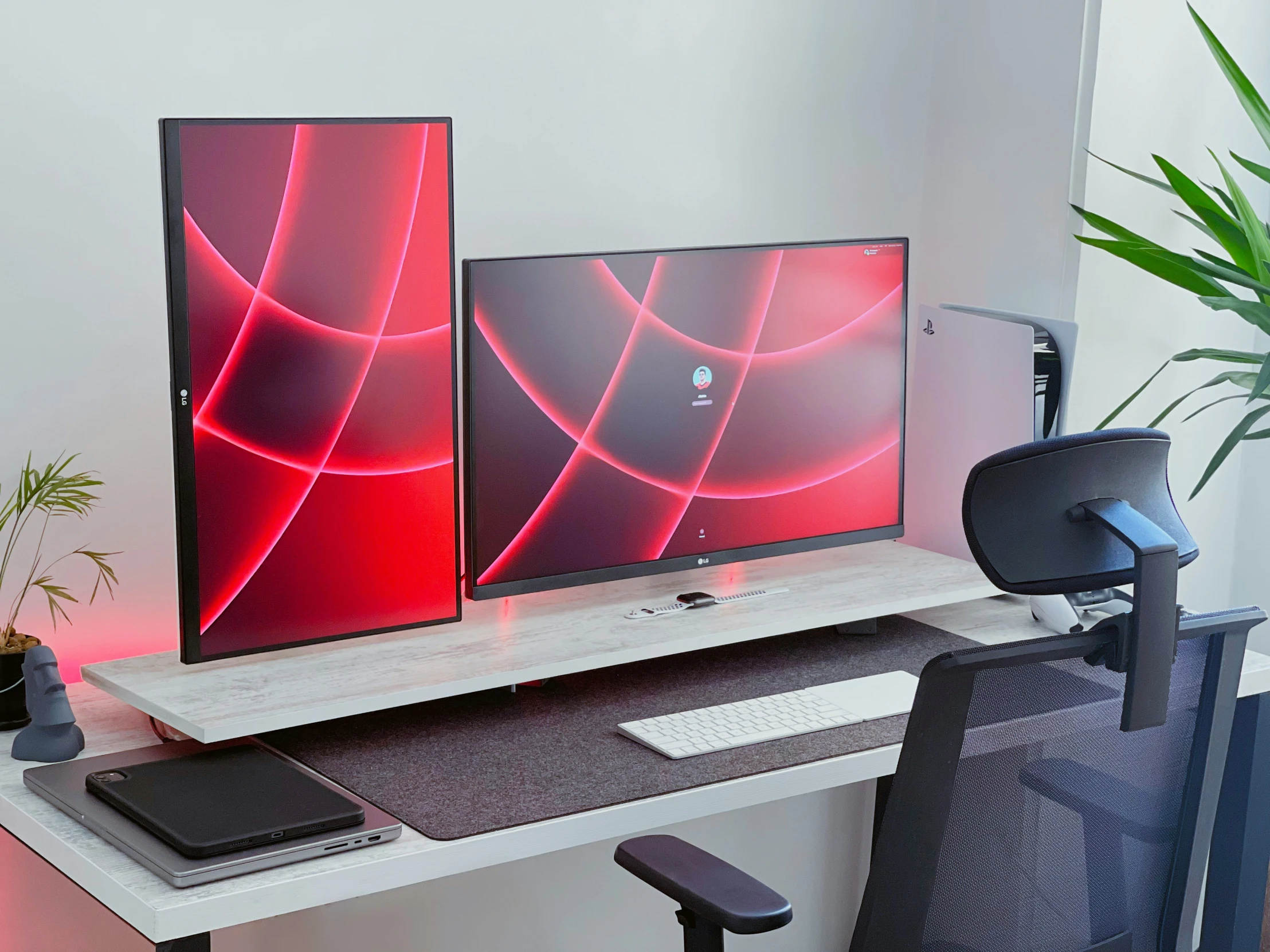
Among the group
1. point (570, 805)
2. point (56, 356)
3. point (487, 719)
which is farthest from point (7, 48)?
point (570, 805)

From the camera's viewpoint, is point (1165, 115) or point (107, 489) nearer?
point (107, 489)

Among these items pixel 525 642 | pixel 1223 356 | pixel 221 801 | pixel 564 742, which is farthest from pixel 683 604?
pixel 1223 356

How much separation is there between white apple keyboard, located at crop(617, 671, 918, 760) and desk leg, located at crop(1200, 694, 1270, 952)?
576 mm

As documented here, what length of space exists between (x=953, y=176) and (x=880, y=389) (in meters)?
0.64

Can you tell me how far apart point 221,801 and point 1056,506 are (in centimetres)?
90

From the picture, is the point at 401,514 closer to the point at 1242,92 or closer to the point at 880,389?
the point at 880,389

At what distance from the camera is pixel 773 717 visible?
71.6 inches

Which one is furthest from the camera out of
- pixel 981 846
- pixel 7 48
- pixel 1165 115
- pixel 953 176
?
pixel 953 176

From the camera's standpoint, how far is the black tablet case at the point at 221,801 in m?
1.39

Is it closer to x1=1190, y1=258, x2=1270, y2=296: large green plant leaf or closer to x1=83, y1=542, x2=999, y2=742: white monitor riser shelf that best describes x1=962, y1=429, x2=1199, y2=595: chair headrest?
x1=83, y1=542, x2=999, y2=742: white monitor riser shelf

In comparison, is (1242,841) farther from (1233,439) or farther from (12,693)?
(12,693)

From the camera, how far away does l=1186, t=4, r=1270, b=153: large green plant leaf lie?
2.21 metres

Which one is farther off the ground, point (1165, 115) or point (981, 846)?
point (1165, 115)

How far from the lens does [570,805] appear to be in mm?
1534
